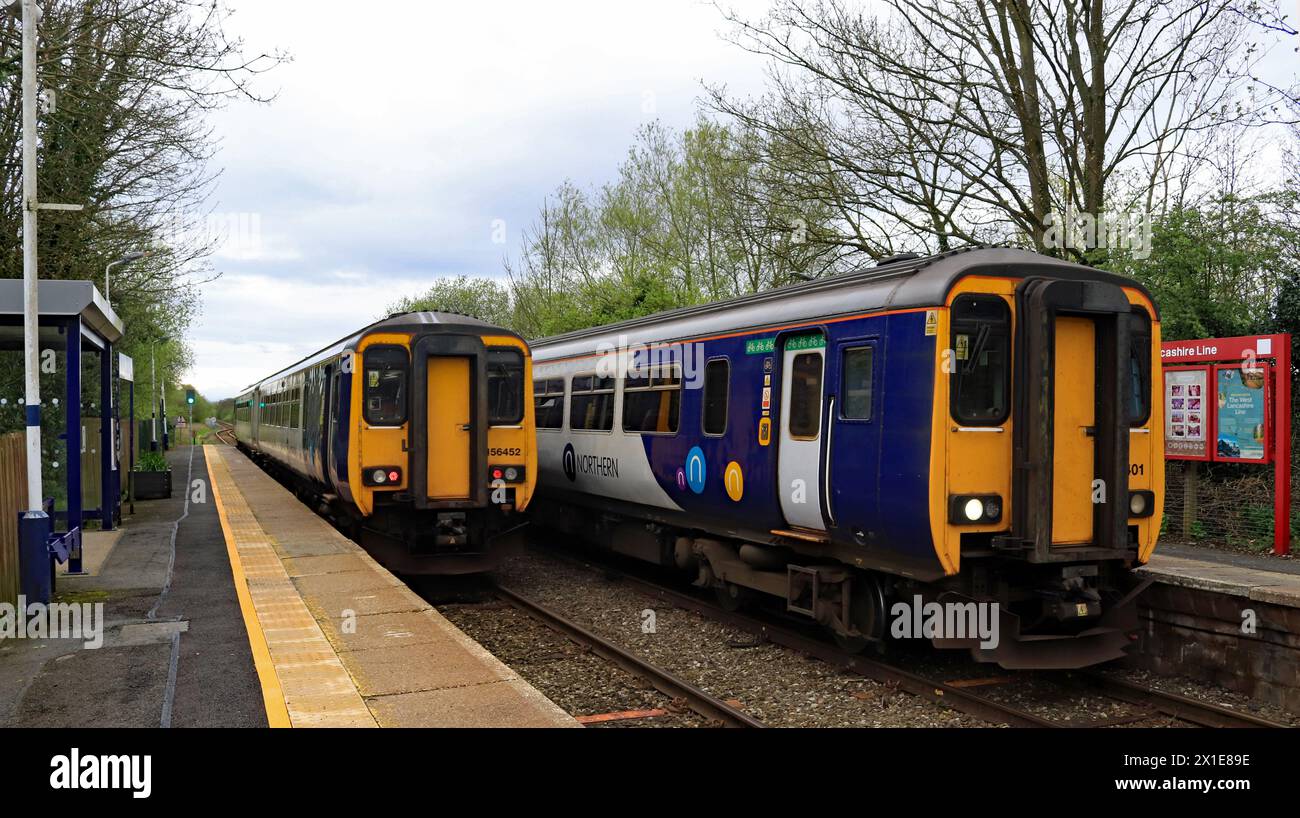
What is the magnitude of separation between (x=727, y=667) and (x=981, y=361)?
342 centimetres

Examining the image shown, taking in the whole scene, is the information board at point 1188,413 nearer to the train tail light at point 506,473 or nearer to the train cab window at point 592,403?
the train cab window at point 592,403

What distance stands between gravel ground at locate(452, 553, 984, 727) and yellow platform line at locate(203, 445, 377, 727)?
182 centimetres

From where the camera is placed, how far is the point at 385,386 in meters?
11.6

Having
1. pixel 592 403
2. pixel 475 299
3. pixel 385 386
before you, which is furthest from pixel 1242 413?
pixel 475 299

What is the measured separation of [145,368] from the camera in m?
51.3

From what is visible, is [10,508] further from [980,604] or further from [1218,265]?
[1218,265]

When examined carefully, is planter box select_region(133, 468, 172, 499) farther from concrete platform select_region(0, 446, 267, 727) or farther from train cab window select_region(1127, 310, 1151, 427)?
train cab window select_region(1127, 310, 1151, 427)

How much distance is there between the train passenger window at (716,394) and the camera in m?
9.91

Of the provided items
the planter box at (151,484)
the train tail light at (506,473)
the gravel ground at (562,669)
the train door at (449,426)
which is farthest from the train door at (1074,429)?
the planter box at (151,484)

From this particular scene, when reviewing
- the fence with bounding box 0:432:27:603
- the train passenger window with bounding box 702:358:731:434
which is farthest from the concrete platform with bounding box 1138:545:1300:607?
the fence with bounding box 0:432:27:603

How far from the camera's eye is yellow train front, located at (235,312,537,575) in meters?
11.4

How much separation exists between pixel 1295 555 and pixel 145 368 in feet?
172
